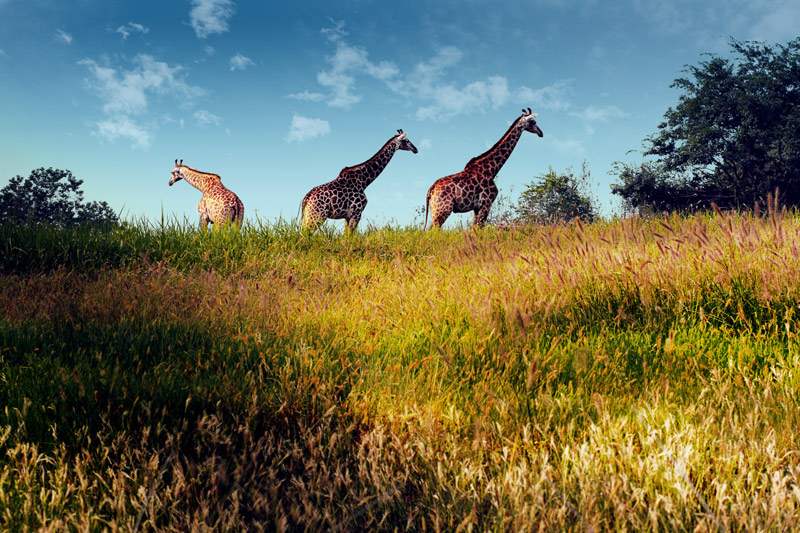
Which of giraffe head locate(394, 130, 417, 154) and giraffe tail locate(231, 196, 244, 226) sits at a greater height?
giraffe head locate(394, 130, 417, 154)

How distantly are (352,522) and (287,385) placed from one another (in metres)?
0.95

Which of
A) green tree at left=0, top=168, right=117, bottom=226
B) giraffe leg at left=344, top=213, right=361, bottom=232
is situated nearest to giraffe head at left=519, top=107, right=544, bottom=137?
giraffe leg at left=344, top=213, right=361, bottom=232

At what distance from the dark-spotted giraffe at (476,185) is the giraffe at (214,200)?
4771 mm

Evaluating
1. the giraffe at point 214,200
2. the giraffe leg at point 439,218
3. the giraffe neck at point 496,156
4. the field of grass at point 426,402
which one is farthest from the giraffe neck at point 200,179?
the field of grass at point 426,402

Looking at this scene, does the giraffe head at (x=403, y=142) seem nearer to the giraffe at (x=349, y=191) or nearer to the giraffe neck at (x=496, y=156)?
the giraffe at (x=349, y=191)

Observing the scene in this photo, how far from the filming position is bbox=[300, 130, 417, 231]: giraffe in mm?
11281

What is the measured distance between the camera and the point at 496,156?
472 inches

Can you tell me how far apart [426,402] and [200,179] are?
524 inches

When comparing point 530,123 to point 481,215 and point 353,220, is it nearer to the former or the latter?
point 481,215

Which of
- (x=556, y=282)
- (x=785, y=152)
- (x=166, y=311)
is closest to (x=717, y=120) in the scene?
(x=785, y=152)

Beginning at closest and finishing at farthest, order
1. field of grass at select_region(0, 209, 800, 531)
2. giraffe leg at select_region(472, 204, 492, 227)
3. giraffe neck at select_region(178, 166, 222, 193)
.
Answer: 1. field of grass at select_region(0, 209, 800, 531)
2. giraffe leg at select_region(472, 204, 492, 227)
3. giraffe neck at select_region(178, 166, 222, 193)

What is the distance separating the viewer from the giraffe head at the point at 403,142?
12.1 meters

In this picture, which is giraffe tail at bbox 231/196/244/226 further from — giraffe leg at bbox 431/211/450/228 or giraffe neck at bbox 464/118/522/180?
giraffe neck at bbox 464/118/522/180

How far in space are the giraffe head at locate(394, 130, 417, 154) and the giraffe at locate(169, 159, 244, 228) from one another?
13.4 ft
